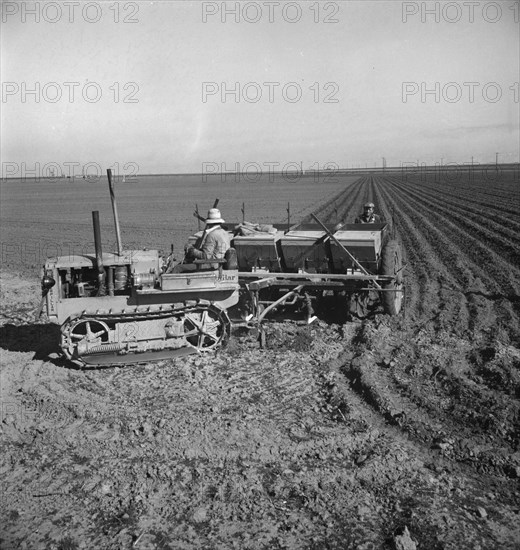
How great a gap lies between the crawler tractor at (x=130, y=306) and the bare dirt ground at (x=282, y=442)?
1.12 feet

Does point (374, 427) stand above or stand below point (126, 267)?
below

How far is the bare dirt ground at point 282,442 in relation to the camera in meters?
4.55

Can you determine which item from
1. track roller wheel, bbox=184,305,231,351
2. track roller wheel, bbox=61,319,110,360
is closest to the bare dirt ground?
track roller wheel, bbox=184,305,231,351

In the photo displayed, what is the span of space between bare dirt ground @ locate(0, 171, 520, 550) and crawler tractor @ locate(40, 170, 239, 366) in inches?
13.5

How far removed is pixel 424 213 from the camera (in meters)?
29.2

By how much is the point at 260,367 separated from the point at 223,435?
207cm

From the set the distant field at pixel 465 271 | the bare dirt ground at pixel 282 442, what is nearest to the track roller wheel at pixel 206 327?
the bare dirt ground at pixel 282 442

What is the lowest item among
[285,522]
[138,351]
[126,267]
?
[285,522]

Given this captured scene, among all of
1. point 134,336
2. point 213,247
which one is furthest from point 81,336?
point 213,247

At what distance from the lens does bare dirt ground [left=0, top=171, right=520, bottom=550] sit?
4.55 metres

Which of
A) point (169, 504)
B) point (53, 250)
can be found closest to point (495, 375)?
point (169, 504)

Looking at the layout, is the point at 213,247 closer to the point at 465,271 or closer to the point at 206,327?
the point at 206,327

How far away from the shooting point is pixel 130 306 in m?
8.15

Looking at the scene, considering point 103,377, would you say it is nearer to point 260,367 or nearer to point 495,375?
point 260,367
